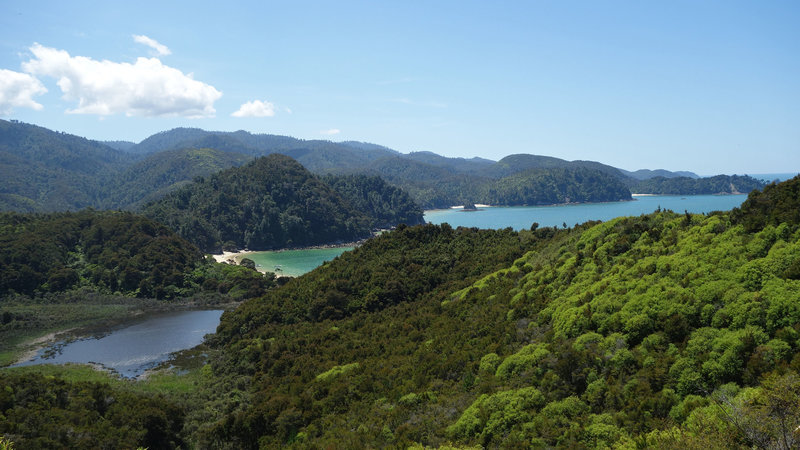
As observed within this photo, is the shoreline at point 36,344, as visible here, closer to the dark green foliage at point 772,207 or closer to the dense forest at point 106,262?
the dense forest at point 106,262

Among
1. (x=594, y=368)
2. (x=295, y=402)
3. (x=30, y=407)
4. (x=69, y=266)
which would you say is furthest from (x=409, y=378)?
(x=69, y=266)

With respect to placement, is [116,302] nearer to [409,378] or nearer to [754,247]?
[409,378]

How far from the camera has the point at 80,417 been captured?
2866cm

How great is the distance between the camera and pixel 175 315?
73.6 meters

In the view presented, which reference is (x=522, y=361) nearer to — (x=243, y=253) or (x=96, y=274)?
(x=96, y=274)

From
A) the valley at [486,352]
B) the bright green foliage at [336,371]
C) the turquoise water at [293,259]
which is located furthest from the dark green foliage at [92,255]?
the bright green foliage at [336,371]

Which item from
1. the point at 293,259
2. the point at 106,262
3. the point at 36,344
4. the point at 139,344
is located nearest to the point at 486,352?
the point at 139,344

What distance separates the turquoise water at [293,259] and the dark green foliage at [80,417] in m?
72.3

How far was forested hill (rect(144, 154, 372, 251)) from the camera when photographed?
144000mm

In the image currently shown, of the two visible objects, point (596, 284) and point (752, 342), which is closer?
point (752, 342)

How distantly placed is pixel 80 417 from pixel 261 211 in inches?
4945

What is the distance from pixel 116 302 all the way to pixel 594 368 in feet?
272

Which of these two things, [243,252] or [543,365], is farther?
[243,252]

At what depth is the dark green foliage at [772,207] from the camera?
66.7ft
